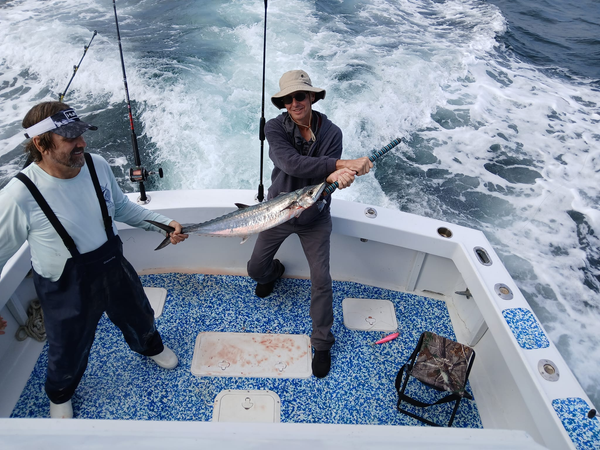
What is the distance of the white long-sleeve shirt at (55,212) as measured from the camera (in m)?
1.56

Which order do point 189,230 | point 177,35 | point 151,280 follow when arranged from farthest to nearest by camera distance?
point 177,35, point 151,280, point 189,230

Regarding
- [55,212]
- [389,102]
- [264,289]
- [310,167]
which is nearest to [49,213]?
[55,212]

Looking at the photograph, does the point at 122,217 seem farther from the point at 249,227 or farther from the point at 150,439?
the point at 150,439

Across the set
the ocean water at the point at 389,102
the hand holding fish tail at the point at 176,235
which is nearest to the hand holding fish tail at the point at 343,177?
the hand holding fish tail at the point at 176,235

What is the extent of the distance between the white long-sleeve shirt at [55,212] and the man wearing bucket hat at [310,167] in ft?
3.23

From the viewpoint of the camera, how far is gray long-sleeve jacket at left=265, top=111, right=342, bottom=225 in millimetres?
2242

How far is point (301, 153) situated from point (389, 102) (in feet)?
17.4

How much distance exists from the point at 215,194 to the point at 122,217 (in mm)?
874

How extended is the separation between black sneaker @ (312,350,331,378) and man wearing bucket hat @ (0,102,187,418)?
42.8 inches

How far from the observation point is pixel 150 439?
3.25 feet

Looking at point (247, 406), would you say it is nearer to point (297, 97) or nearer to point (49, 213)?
point (49, 213)

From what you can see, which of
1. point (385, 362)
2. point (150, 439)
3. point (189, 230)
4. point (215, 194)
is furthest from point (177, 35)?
point (150, 439)

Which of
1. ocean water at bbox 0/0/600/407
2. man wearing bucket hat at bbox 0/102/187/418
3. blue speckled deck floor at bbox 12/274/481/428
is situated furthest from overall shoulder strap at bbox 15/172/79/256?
ocean water at bbox 0/0/600/407

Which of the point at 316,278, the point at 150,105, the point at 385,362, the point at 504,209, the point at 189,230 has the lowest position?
the point at 504,209
